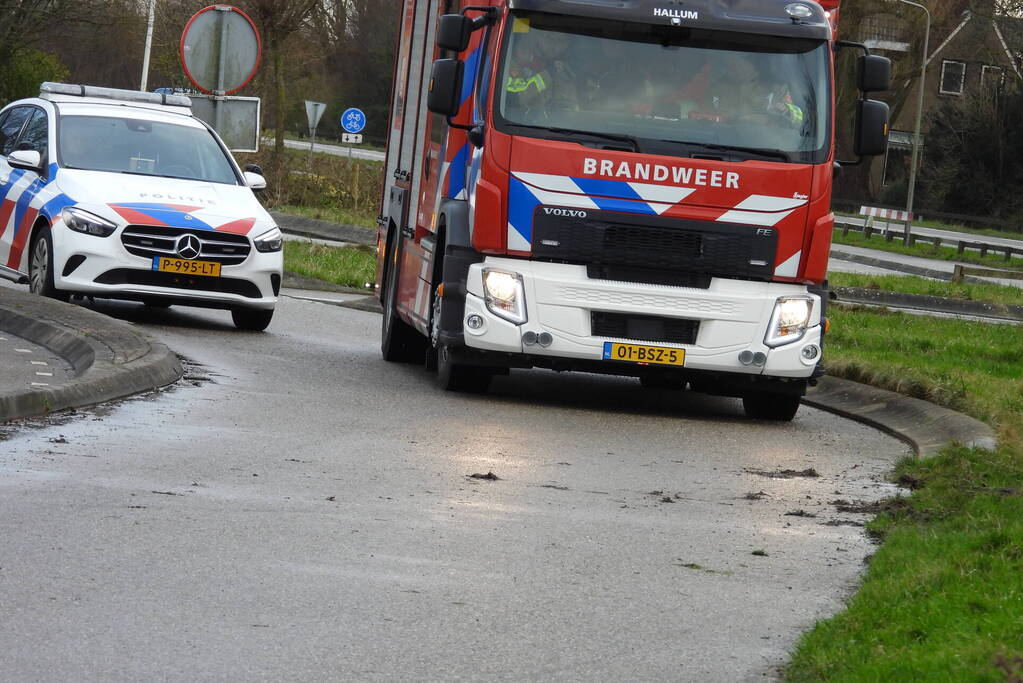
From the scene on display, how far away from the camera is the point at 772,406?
1266cm

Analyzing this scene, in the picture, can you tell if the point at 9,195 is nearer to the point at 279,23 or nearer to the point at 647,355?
the point at 647,355

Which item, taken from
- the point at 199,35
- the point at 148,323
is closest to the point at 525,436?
the point at 148,323

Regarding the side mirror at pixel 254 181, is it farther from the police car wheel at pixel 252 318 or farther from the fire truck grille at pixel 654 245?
the fire truck grille at pixel 654 245

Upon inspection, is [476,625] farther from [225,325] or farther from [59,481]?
[225,325]

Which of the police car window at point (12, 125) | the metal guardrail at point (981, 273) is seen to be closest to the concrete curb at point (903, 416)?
the police car window at point (12, 125)

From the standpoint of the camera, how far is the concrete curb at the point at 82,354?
961 centimetres

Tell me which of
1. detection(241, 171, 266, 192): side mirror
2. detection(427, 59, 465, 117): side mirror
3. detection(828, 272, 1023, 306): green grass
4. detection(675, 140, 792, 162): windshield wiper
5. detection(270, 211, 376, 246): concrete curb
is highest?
detection(427, 59, 465, 117): side mirror

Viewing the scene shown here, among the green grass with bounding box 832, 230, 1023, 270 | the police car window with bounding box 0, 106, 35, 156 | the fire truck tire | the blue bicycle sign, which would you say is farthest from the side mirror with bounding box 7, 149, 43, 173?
the blue bicycle sign

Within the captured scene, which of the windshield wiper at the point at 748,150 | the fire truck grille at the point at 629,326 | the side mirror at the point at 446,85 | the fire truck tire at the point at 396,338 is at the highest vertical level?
the side mirror at the point at 446,85

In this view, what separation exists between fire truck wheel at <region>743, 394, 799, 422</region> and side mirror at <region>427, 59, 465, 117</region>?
2.92 m

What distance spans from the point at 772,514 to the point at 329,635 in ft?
10.7

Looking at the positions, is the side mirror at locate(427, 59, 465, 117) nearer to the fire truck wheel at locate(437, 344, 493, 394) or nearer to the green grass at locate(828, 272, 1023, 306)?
the fire truck wheel at locate(437, 344, 493, 394)

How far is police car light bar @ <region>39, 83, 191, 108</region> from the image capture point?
57.1 ft

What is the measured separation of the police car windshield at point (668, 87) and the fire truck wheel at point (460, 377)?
1.74 metres
